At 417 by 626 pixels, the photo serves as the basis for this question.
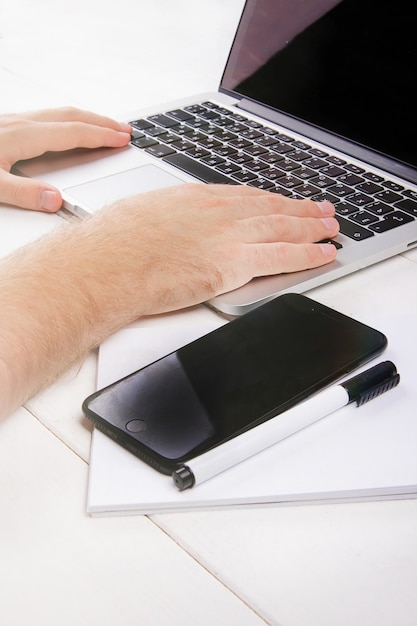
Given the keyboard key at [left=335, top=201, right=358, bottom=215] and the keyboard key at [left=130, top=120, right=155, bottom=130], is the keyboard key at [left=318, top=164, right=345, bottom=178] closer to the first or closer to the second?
the keyboard key at [left=335, top=201, right=358, bottom=215]

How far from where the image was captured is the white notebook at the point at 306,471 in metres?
0.51

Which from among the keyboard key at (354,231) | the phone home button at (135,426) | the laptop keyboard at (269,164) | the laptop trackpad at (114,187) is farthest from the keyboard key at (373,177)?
the phone home button at (135,426)

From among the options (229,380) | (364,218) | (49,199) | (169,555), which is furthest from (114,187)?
(169,555)

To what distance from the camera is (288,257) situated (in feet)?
2.49

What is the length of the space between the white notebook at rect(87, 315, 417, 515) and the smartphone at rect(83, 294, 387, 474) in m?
A: 0.02

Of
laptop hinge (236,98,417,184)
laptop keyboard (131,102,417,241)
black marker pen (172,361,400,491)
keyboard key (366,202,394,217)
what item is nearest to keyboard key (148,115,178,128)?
laptop keyboard (131,102,417,241)

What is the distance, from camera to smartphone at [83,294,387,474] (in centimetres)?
54

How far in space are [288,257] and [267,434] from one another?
0.85ft

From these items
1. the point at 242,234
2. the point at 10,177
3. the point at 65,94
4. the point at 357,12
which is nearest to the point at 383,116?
the point at 357,12

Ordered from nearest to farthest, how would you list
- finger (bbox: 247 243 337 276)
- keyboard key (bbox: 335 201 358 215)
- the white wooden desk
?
1. the white wooden desk
2. finger (bbox: 247 243 337 276)
3. keyboard key (bbox: 335 201 358 215)

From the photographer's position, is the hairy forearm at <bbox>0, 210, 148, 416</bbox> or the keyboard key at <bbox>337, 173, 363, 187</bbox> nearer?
the hairy forearm at <bbox>0, 210, 148, 416</bbox>

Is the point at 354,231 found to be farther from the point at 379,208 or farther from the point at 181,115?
the point at 181,115

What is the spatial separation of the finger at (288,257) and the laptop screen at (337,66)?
0.24 metres

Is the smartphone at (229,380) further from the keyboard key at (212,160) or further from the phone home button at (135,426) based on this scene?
the keyboard key at (212,160)
